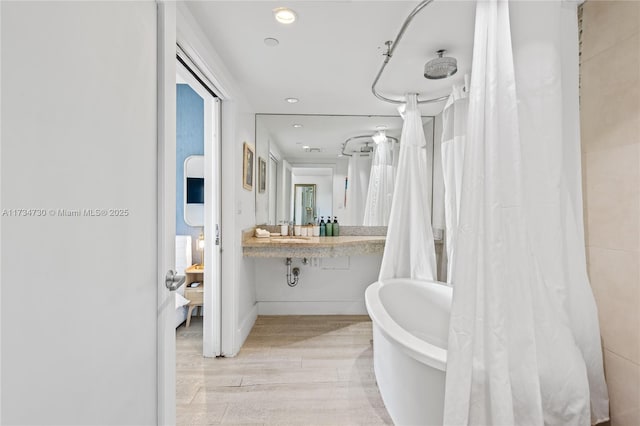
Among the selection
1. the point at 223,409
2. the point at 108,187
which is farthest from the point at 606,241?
the point at 223,409

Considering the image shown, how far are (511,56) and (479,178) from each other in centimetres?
40

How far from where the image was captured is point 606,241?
38.6 inches

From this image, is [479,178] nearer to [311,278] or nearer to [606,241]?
[606,241]

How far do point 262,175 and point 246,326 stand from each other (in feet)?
5.20

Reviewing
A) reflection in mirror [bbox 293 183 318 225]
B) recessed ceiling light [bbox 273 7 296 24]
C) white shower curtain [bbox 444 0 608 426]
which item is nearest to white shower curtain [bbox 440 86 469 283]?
white shower curtain [bbox 444 0 608 426]

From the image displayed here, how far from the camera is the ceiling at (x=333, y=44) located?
1.52 metres

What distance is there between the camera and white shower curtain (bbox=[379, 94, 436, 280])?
2.38 meters

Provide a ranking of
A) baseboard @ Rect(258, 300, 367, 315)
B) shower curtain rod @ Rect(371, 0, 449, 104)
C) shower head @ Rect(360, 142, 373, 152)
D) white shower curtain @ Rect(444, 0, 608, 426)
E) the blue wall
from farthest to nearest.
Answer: shower head @ Rect(360, 142, 373, 152)
baseboard @ Rect(258, 300, 367, 315)
the blue wall
shower curtain rod @ Rect(371, 0, 449, 104)
white shower curtain @ Rect(444, 0, 608, 426)

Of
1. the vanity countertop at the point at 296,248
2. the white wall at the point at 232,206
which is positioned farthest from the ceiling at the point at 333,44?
the vanity countertop at the point at 296,248

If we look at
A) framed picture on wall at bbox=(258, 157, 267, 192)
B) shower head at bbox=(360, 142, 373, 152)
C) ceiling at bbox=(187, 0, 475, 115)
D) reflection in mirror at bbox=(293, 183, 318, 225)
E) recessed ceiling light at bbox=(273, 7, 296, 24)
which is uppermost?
ceiling at bbox=(187, 0, 475, 115)

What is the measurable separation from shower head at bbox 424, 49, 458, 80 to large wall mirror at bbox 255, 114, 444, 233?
127 cm

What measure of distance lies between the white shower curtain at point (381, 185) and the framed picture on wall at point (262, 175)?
1214 millimetres

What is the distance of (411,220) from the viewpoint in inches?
94.0

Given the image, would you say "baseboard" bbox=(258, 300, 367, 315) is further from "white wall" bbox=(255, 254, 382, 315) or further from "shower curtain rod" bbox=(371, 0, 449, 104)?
"shower curtain rod" bbox=(371, 0, 449, 104)
